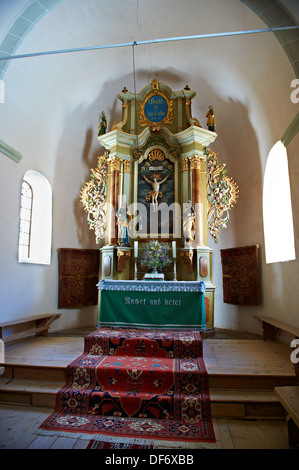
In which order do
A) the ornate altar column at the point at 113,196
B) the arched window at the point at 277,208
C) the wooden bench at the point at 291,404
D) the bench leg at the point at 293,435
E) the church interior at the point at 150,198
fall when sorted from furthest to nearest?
the ornate altar column at the point at 113,196 < the arched window at the point at 277,208 < the church interior at the point at 150,198 < the bench leg at the point at 293,435 < the wooden bench at the point at 291,404

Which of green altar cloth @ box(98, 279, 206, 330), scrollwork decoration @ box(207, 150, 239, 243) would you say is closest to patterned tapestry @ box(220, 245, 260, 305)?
scrollwork decoration @ box(207, 150, 239, 243)

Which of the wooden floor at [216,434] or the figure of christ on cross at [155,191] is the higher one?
the figure of christ on cross at [155,191]

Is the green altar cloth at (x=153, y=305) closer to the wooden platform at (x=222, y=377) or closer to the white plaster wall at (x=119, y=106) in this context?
the wooden platform at (x=222, y=377)

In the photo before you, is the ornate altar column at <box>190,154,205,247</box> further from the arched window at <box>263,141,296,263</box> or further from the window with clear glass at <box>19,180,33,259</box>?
the window with clear glass at <box>19,180,33,259</box>

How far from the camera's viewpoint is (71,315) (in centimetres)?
699

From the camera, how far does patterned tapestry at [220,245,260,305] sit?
6.41 m

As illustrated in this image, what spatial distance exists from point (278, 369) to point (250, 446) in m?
1.34

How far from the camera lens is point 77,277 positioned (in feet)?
23.1

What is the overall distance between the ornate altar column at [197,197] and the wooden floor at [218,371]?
2.18 meters

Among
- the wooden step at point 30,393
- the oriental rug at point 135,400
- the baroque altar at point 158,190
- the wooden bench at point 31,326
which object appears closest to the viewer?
the oriental rug at point 135,400

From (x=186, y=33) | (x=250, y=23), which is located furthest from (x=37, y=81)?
(x=250, y=23)

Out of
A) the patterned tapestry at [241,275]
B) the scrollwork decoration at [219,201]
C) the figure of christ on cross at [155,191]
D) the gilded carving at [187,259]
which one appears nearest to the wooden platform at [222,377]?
the patterned tapestry at [241,275]

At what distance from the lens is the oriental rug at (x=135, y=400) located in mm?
3004

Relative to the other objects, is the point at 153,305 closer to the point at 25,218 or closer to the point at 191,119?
the point at 25,218
